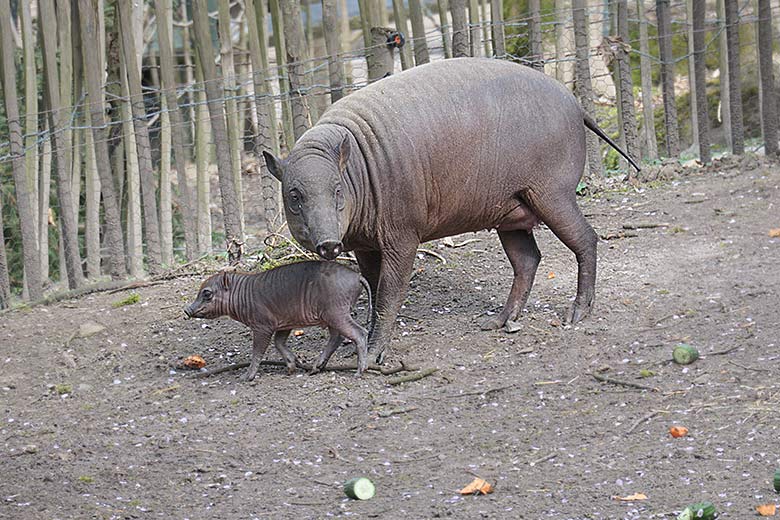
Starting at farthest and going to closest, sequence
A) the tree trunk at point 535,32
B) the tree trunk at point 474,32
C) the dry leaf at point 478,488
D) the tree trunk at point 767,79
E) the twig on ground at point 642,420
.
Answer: the tree trunk at point 767,79 < the tree trunk at point 535,32 < the tree trunk at point 474,32 < the twig on ground at point 642,420 < the dry leaf at point 478,488

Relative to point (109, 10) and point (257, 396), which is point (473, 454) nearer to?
point (257, 396)

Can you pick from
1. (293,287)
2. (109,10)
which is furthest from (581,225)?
(109,10)

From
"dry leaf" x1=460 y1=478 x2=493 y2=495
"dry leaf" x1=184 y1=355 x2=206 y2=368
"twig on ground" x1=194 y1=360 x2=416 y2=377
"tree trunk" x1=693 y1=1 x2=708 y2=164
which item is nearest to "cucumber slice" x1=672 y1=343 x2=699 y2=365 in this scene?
"twig on ground" x1=194 y1=360 x2=416 y2=377

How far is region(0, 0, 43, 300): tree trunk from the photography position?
26.4ft

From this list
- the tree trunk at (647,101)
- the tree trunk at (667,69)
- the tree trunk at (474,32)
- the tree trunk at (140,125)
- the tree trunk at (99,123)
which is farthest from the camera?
the tree trunk at (647,101)

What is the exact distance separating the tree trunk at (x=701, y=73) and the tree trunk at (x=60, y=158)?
563cm

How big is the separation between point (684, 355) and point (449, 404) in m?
1.30

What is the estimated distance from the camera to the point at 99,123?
830 centimetres

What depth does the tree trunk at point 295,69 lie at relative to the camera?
8125 millimetres

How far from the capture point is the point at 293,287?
20.1ft

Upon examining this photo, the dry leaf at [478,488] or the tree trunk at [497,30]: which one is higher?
the tree trunk at [497,30]

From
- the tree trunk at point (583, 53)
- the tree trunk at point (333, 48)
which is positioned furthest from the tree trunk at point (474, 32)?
the tree trunk at point (333, 48)

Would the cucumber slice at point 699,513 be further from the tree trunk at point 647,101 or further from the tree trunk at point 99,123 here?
the tree trunk at point 647,101

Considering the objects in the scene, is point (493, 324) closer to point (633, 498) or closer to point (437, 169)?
point (437, 169)
